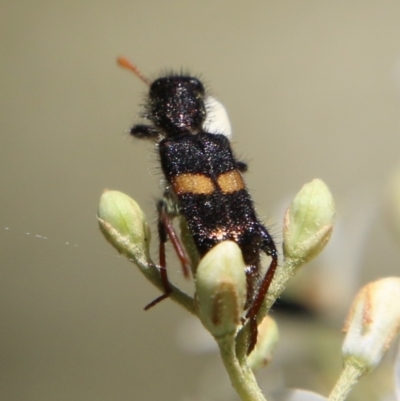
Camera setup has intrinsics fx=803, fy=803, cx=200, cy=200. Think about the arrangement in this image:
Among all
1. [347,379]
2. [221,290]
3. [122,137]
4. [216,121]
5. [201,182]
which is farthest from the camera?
[122,137]

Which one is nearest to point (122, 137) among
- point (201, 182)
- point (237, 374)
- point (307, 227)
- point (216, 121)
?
point (216, 121)

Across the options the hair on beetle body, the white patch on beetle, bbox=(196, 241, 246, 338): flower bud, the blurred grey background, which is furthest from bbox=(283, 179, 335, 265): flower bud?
the blurred grey background

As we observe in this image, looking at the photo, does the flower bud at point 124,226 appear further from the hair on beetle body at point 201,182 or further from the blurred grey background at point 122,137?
the blurred grey background at point 122,137

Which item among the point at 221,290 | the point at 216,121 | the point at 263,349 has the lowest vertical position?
the point at 263,349

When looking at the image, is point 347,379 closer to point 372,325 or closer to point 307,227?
point 372,325

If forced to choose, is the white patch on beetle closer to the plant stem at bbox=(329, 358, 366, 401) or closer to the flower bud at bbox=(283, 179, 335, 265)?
the flower bud at bbox=(283, 179, 335, 265)

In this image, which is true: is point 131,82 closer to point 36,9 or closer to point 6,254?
point 36,9

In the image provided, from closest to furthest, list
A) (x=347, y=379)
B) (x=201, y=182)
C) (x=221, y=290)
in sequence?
(x=221, y=290) → (x=347, y=379) → (x=201, y=182)

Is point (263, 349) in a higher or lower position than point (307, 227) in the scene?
lower
